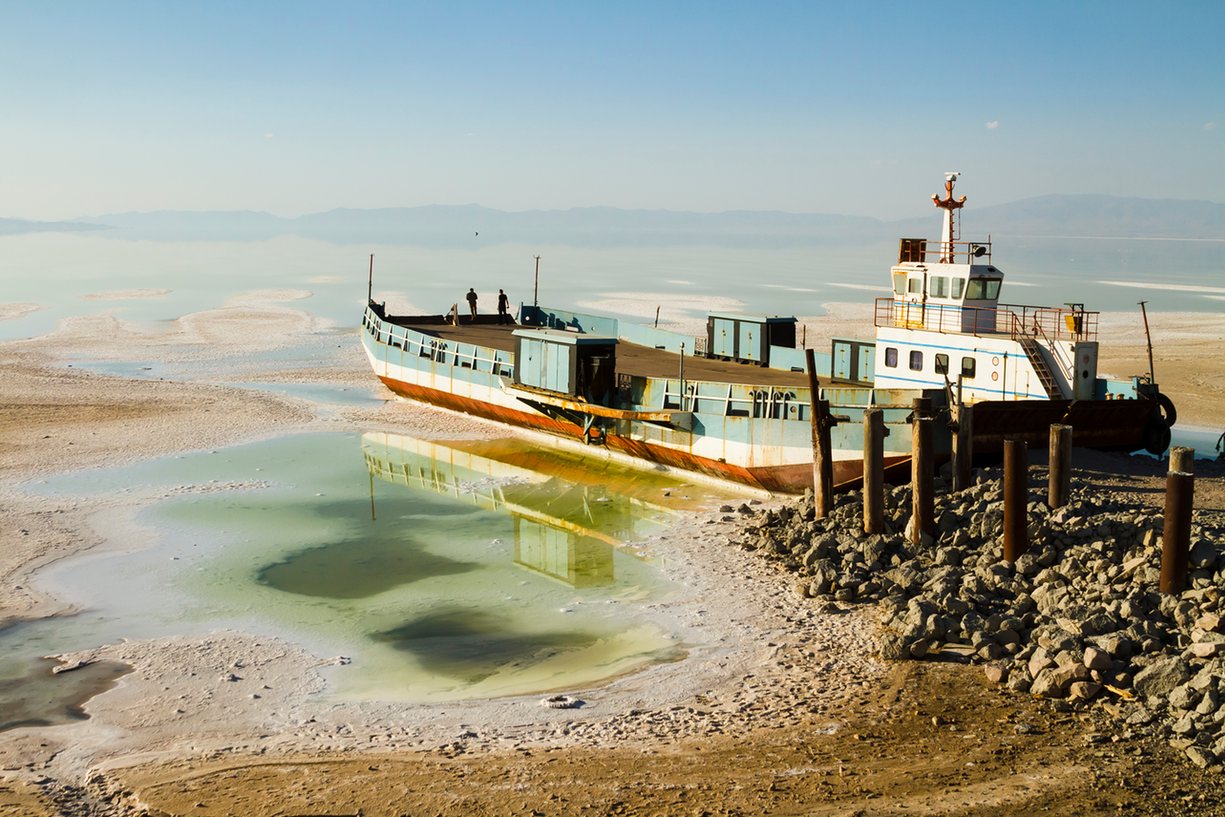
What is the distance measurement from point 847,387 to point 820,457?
6.00m

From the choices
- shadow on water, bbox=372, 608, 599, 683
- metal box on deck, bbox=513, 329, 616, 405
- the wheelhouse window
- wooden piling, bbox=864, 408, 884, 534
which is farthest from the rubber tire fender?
shadow on water, bbox=372, 608, 599, 683

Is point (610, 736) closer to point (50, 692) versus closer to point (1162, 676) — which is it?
point (1162, 676)

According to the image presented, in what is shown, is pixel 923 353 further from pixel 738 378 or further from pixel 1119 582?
pixel 1119 582

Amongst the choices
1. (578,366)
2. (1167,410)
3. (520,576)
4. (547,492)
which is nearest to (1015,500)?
(520,576)

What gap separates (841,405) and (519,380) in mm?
10168

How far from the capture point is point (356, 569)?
2256 cm

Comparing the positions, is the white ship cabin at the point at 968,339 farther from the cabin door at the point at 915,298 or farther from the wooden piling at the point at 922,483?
the wooden piling at the point at 922,483

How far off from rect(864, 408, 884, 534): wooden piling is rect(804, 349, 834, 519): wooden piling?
1657mm

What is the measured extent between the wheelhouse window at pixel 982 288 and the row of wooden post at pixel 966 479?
614 cm

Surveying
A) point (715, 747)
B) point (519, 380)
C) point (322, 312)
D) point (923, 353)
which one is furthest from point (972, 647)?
point (322, 312)

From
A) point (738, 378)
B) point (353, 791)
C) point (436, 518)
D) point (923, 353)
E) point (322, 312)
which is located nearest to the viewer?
point (353, 791)

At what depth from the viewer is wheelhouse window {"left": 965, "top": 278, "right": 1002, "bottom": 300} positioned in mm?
28578

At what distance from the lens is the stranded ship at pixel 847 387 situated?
2620 cm

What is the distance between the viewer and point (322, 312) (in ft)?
244
